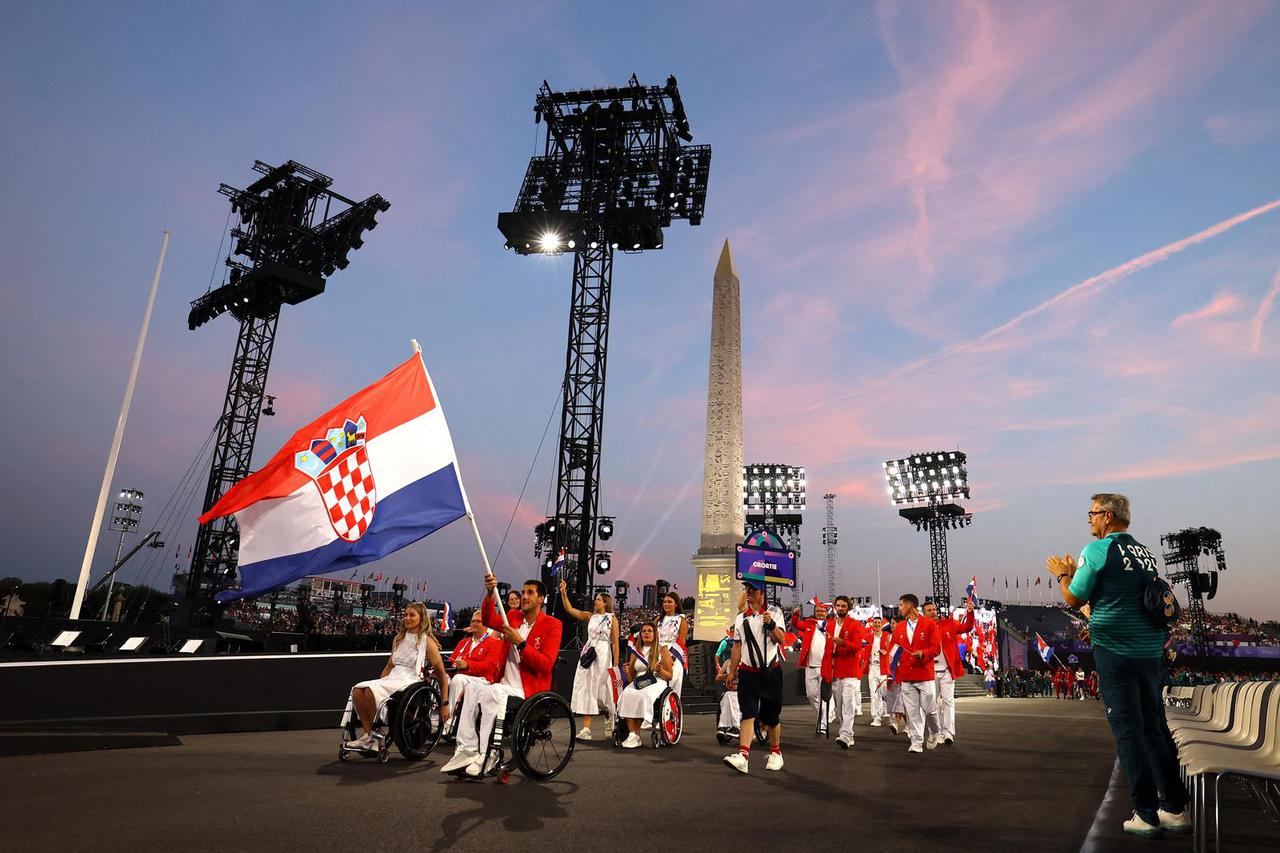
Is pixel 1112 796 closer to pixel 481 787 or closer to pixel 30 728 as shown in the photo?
pixel 481 787

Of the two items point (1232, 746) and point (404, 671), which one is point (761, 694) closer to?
point (404, 671)

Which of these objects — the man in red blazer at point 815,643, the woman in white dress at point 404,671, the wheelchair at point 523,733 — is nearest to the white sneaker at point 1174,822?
the wheelchair at point 523,733

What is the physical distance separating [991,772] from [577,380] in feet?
61.7

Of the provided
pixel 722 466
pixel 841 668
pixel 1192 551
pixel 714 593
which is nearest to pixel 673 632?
pixel 841 668

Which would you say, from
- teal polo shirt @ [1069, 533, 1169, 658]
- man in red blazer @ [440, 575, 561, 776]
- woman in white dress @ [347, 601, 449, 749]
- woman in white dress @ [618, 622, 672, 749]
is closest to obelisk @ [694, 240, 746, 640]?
woman in white dress @ [618, 622, 672, 749]

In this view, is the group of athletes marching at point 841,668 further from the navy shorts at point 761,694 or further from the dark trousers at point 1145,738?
the dark trousers at point 1145,738

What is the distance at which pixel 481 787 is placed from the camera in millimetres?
5770

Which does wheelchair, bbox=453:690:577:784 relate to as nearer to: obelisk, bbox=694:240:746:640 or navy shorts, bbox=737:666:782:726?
navy shorts, bbox=737:666:782:726

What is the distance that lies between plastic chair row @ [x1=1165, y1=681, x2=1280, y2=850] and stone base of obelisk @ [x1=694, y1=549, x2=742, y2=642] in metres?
20.6

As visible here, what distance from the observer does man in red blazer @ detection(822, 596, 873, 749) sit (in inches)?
409

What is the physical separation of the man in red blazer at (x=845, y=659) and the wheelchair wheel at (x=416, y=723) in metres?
5.62

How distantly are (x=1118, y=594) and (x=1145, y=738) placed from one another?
2.57 feet

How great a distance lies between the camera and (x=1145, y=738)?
13.8ft

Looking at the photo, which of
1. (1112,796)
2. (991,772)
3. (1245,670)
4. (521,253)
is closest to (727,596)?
(521,253)
